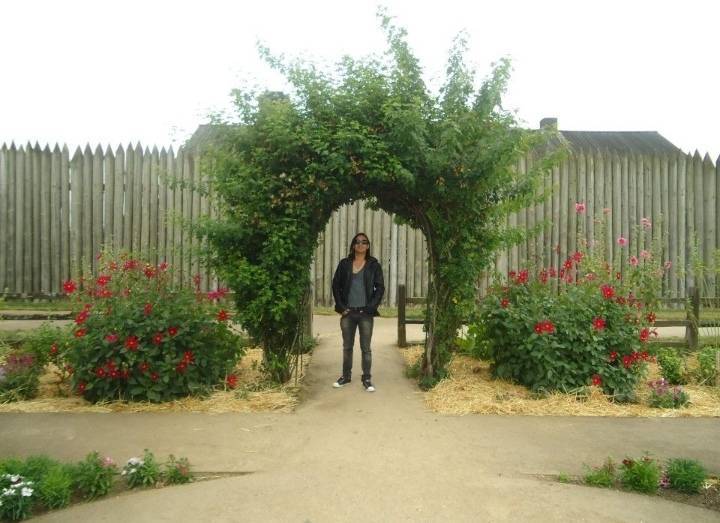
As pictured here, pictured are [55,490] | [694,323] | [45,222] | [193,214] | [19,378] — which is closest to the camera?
[55,490]

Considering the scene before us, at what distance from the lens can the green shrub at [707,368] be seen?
7344 millimetres

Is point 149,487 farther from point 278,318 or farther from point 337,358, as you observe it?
point 337,358

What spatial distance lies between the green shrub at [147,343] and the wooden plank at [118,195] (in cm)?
482

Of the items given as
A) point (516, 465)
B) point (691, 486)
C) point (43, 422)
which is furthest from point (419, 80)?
point (43, 422)

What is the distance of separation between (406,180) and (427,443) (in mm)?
2761

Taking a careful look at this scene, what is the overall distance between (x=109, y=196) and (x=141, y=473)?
843 cm

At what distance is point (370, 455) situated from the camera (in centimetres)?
473

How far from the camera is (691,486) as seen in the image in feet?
13.4

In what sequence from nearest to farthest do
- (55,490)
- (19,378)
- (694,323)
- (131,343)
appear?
(55,490), (131,343), (19,378), (694,323)

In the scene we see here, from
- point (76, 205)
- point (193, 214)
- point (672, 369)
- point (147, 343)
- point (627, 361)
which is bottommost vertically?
point (672, 369)

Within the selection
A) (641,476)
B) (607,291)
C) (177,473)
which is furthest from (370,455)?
(607,291)

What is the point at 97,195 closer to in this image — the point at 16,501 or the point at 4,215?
the point at 4,215

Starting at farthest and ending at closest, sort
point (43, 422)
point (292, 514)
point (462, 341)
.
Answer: point (462, 341)
point (43, 422)
point (292, 514)

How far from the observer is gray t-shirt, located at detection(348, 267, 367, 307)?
6984 mm
